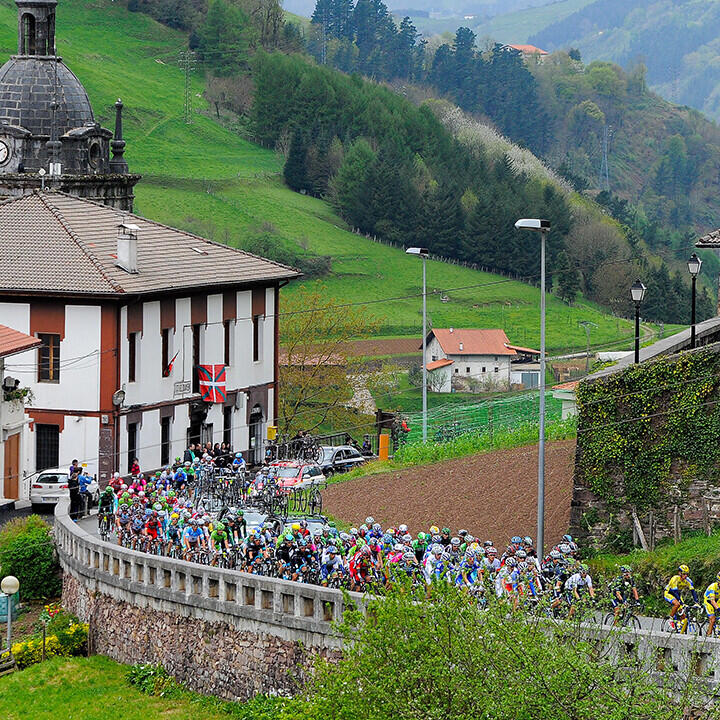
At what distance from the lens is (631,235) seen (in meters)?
192

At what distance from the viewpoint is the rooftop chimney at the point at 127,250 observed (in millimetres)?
62812

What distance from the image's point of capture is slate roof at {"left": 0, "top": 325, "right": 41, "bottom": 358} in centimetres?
5588

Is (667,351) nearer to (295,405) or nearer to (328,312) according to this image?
(295,405)

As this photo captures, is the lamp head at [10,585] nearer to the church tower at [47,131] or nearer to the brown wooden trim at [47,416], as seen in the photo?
the brown wooden trim at [47,416]

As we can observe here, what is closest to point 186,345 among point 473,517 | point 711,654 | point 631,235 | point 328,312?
point 473,517

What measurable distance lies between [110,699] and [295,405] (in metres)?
54.1

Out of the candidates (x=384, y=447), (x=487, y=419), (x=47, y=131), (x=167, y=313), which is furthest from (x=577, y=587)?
(x=47, y=131)

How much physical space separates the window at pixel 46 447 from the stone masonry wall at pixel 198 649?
14.7 metres

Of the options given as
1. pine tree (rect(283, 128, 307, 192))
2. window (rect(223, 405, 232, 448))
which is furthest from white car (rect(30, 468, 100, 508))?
pine tree (rect(283, 128, 307, 192))

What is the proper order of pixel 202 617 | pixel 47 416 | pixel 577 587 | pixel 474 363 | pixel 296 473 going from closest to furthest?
pixel 577 587, pixel 202 617, pixel 296 473, pixel 47 416, pixel 474 363

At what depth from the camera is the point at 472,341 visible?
131250 mm

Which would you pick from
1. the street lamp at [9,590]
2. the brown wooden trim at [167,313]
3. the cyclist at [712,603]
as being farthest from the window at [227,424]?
the cyclist at [712,603]

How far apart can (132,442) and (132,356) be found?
2.91m

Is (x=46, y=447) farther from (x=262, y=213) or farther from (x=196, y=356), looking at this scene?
(x=262, y=213)
